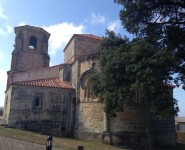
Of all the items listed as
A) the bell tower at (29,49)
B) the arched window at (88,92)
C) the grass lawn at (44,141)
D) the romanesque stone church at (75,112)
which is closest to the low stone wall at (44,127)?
the romanesque stone church at (75,112)

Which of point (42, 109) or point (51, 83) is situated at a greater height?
point (51, 83)

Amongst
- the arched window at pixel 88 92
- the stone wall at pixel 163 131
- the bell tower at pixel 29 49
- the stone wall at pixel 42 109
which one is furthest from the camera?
the bell tower at pixel 29 49

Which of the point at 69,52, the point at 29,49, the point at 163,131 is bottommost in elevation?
the point at 163,131

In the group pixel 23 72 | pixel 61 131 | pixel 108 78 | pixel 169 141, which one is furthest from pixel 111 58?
pixel 23 72

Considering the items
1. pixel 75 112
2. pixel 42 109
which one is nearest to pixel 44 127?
pixel 42 109

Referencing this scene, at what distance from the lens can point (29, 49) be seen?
3173 cm

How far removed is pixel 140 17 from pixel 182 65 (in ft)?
11.2

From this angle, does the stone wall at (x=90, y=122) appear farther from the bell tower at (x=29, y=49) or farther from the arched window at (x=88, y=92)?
the bell tower at (x=29, y=49)

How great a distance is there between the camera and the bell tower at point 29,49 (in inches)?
1224

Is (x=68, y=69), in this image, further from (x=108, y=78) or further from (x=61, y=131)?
(x=108, y=78)

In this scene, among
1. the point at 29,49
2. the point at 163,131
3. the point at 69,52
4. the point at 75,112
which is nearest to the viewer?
the point at 75,112

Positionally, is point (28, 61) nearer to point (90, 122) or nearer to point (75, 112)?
point (75, 112)

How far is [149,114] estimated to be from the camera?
67.1ft

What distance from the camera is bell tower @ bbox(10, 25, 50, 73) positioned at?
3108cm
